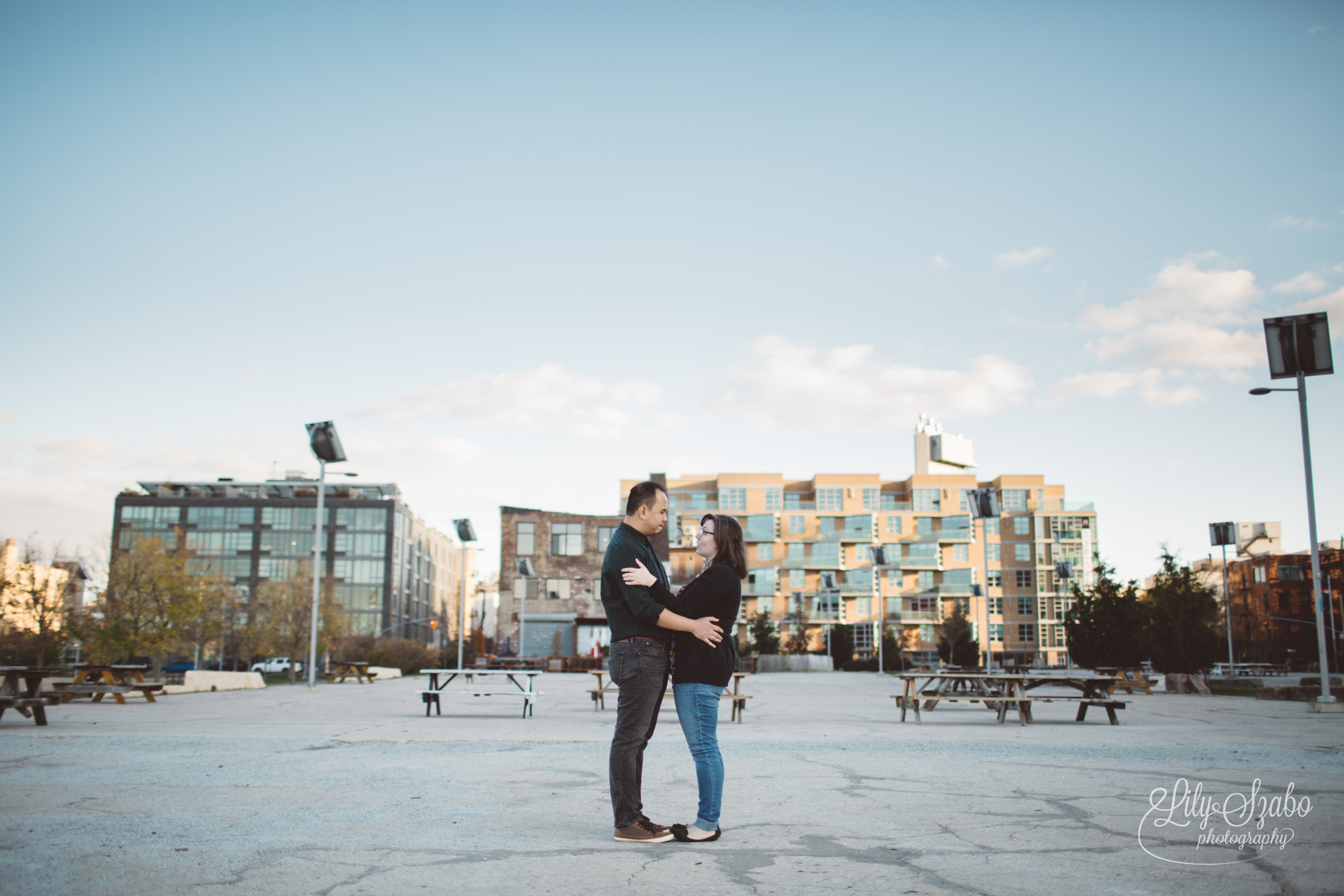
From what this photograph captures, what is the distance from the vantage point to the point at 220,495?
105000 mm

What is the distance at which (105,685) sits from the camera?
1623 centimetres

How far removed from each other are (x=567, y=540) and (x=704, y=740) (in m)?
65.9

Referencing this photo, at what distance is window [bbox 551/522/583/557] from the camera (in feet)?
229

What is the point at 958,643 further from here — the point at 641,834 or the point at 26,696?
the point at 641,834

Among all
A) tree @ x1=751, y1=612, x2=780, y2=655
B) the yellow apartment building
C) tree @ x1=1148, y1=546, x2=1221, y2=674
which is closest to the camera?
tree @ x1=1148, y1=546, x2=1221, y2=674

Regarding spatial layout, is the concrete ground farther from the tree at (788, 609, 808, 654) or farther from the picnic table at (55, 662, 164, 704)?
the tree at (788, 609, 808, 654)

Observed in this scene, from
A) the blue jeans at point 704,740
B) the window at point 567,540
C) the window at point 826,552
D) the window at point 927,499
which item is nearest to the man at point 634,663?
the blue jeans at point 704,740

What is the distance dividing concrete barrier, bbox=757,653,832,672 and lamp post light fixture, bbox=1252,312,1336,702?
3367 cm

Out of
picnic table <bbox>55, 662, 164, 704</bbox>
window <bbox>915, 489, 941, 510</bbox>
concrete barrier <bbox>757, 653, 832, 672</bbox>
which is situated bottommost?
concrete barrier <bbox>757, 653, 832, 672</bbox>

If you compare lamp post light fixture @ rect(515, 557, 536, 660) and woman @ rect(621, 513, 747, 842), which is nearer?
woman @ rect(621, 513, 747, 842)

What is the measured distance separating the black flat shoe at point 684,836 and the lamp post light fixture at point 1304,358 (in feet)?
60.3

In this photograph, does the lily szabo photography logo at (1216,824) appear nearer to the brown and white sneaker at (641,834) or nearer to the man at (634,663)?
the brown and white sneaker at (641,834)

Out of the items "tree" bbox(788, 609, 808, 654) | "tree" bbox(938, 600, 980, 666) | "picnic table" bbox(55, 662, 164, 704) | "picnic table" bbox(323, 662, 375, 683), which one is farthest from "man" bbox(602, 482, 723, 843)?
"tree" bbox(788, 609, 808, 654)

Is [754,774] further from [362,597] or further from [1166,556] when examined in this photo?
[362,597]
